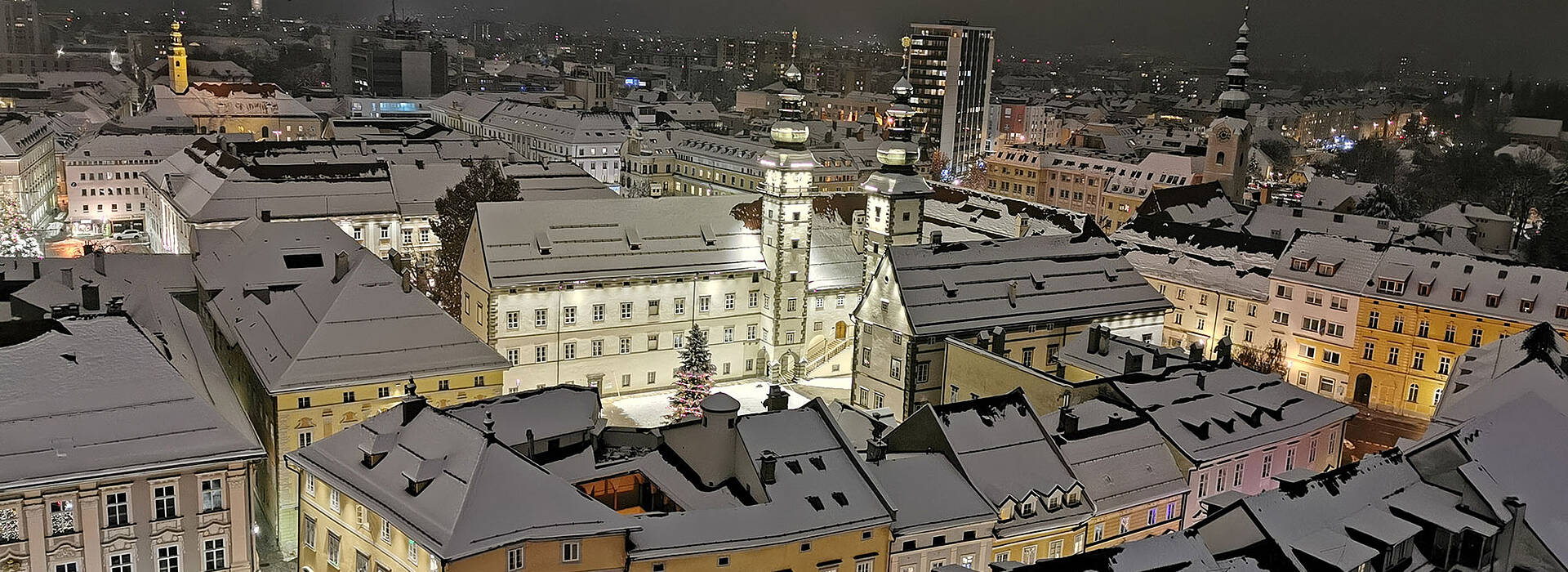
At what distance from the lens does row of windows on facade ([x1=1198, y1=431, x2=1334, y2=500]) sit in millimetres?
48281

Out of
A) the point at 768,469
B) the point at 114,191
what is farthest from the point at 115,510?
the point at 114,191

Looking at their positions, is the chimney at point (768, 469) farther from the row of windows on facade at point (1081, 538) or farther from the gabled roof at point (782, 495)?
the row of windows on facade at point (1081, 538)

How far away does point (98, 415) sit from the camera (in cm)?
3759

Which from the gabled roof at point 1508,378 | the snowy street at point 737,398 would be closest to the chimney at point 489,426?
the snowy street at point 737,398

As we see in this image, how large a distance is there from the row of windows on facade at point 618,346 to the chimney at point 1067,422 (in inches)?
1104

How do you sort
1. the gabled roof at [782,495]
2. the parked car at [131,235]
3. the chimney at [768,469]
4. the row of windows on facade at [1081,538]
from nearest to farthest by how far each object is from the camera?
the gabled roof at [782,495] → the chimney at [768,469] → the row of windows on facade at [1081,538] → the parked car at [131,235]

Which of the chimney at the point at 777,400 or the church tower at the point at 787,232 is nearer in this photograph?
the chimney at the point at 777,400

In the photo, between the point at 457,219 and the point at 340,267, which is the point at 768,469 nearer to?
the point at 340,267

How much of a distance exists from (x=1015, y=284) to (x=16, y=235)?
83.2 metres

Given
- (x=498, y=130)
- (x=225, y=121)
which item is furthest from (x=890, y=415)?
(x=225, y=121)

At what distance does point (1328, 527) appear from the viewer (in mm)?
34031

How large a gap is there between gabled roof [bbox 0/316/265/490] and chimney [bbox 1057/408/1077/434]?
29.7 metres

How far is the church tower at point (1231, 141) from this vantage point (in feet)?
357

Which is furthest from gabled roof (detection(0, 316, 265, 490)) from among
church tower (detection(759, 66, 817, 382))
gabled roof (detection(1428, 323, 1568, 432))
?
gabled roof (detection(1428, 323, 1568, 432))
